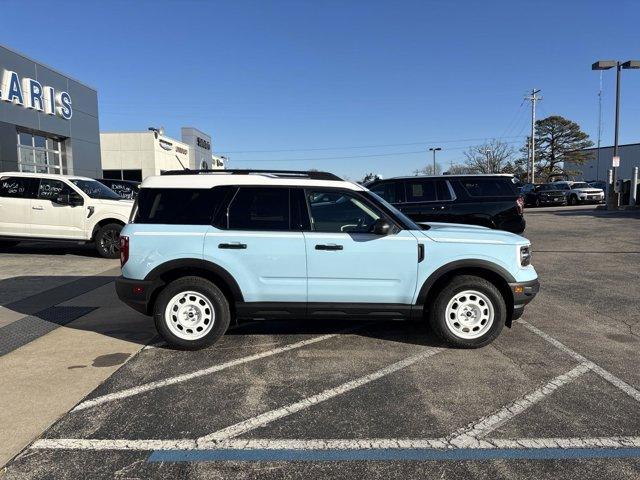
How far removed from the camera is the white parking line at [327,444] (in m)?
3.29

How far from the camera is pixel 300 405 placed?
3.93 m

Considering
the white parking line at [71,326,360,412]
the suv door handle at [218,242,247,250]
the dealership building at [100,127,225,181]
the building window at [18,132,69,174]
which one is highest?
the dealership building at [100,127,225,181]

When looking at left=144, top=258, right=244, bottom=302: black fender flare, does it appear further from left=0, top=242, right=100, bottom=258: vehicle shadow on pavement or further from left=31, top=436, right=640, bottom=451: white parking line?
left=0, top=242, right=100, bottom=258: vehicle shadow on pavement

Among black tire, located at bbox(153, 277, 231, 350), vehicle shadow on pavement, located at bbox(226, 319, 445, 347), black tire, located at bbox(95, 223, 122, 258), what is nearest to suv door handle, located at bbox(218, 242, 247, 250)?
black tire, located at bbox(153, 277, 231, 350)

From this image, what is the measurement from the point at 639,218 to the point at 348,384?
2096 cm

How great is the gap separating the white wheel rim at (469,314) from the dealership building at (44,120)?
17903mm

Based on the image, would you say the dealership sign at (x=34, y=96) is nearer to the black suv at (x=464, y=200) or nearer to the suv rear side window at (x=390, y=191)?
the suv rear side window at (x=390, y=191)

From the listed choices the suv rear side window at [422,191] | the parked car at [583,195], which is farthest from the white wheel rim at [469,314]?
the parked car at [583,195]

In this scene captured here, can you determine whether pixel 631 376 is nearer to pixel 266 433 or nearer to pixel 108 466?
pixel 266 433

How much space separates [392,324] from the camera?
611cm

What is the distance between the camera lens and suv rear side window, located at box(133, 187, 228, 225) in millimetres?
5105

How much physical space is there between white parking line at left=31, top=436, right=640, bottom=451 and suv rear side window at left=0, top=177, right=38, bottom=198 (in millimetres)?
9539

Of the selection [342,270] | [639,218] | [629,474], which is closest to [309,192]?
[342,270]

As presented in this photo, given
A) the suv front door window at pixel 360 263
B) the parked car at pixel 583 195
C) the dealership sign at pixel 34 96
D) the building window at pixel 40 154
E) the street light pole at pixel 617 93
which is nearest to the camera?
the suv front door window at pixel 360 263
